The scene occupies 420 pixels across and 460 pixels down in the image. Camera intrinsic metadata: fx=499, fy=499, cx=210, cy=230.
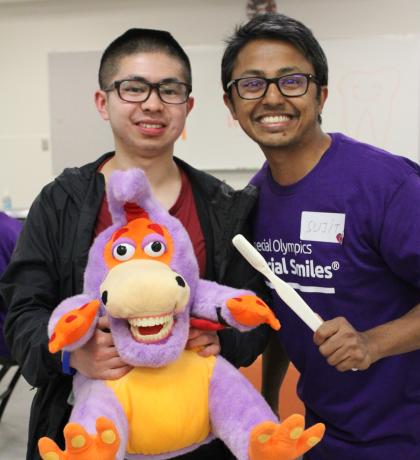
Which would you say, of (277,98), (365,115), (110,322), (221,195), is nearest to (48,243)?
(110,322)

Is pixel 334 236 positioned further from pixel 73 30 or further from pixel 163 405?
pixel 73 30

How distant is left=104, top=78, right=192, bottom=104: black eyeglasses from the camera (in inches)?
42.7

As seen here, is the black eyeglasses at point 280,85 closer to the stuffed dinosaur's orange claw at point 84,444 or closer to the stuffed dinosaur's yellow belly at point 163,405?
the stuffed dinosaur's yellow belly at point 163,405

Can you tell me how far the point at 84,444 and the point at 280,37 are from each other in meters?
0.93

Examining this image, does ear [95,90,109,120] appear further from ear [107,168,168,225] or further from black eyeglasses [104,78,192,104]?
ear [107,168,168,225]

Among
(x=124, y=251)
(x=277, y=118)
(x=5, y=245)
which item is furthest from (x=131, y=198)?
(x=5, y=245)

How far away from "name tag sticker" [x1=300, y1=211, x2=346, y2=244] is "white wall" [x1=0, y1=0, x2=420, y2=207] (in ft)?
9.07

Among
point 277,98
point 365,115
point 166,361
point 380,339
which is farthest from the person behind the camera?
point 365,115

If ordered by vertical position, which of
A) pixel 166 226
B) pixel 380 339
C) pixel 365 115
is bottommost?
pixel 380 339

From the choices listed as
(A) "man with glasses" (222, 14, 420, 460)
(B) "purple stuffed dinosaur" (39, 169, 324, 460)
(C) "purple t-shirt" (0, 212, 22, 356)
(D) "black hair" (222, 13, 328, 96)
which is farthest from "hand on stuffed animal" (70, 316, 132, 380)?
(C) "purple t-shirt" (0, 212, 22, 356)

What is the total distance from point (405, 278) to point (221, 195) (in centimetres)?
45

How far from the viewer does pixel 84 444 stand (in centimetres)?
72

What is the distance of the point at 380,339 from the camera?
1018mm

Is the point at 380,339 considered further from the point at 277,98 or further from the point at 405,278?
the point at 277,98
